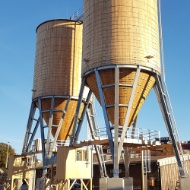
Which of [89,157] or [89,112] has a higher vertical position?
[89,112]

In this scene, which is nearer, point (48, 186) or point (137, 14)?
point (137, 14)

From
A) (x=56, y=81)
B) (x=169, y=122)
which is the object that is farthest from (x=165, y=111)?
(x=56, y=81)

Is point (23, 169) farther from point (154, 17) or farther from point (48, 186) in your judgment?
point (154, 17)

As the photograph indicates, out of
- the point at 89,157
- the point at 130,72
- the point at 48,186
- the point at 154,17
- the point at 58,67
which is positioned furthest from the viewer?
the point at 58,67

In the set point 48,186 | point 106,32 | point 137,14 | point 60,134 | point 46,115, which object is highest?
point 137,14

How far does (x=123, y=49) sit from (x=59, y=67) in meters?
11.0

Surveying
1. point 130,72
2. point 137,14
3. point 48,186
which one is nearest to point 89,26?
point 137,14

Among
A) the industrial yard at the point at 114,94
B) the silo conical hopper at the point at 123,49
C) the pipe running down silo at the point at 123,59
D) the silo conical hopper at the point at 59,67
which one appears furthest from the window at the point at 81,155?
the silo conical hopper at the point at 59,67

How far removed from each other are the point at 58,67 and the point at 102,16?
976cm

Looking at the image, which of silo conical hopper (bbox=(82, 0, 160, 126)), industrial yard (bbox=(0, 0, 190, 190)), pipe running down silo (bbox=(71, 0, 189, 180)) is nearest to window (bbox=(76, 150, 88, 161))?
industrial yard (bbox=(0, 0, 190, 190))

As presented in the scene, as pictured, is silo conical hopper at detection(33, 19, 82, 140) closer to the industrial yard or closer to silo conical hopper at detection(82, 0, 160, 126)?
the industrial yard

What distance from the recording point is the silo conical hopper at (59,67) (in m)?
29.9

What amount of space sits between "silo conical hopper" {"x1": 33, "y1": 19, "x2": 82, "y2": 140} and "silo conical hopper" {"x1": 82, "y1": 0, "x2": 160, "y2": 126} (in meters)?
7.57

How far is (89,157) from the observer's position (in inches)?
983
